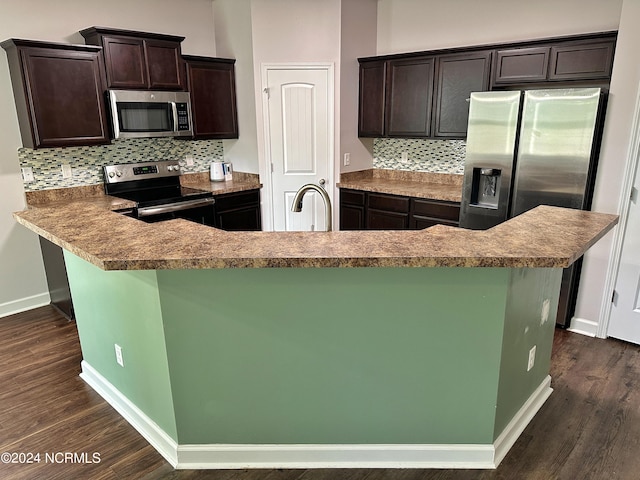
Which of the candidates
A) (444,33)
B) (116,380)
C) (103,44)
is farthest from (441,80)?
(116,380)

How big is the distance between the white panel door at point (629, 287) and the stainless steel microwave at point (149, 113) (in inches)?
141

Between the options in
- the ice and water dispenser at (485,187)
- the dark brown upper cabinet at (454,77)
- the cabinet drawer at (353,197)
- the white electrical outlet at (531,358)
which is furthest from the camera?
the cabinet drawer at (353,197)

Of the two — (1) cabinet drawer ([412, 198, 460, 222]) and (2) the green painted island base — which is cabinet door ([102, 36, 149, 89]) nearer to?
(2) the green painted island base

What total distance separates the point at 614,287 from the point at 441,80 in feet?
7.16

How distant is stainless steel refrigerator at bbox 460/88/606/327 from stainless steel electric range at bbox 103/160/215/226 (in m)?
2.31

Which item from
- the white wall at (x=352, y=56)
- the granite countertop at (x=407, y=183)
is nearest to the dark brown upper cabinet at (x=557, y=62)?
the granite countertop at (x=407, y=183)

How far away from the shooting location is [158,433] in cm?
214

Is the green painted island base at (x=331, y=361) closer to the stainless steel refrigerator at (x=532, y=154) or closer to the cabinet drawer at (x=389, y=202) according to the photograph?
the stainless steel refrigerator at (x=532, y=154)

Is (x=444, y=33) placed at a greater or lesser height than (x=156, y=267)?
greater

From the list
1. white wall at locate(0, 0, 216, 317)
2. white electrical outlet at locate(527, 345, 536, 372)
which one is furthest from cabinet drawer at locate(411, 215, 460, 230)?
white wall at locate(0, 0, 216, 317)

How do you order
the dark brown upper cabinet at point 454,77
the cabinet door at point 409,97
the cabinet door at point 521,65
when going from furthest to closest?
the cabinet door at point 409,97
the cabinet door at point 521,65
the dark brown upper cabinet at point 454,77

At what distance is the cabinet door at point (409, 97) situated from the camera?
4062 mm

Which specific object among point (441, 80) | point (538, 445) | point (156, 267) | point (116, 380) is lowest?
point (538, 445)

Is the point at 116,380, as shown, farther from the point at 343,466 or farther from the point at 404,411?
the point at 404,411
